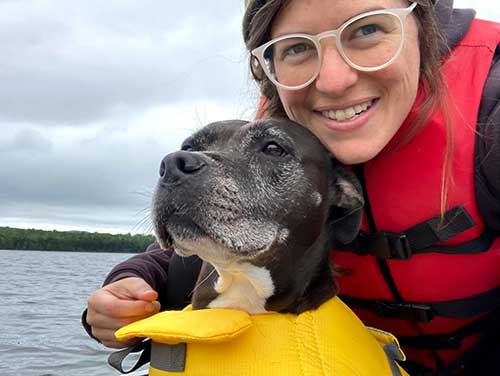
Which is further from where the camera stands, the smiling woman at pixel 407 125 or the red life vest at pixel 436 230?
the red life vest at pixel 436 230

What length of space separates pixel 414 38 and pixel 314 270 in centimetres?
153

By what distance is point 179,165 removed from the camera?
3.17 meters

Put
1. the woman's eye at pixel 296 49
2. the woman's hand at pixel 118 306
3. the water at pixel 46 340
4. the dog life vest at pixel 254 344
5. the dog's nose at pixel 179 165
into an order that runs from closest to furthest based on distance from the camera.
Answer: the dog's nose at pixel 179 165 → the dog life vest at pixel 254 344 → the woman's eye at pixel 296 49 → the woman's hand at pixel 118 306 → the water at pixel 46 340

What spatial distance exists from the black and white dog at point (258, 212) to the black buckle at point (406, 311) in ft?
1.98

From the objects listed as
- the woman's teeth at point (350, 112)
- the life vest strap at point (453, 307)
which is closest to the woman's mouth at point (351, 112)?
the woman's teeth at point (350, 112)

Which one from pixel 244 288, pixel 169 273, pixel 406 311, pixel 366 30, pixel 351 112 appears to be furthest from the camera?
pixel 169 273

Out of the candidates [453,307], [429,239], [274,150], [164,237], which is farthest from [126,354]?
[453,307]

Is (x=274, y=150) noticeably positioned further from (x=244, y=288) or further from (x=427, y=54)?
(x=427, y=54)

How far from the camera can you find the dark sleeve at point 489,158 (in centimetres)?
359

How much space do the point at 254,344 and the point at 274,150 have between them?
1153 mm

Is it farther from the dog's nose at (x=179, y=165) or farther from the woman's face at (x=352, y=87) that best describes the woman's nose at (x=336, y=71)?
the dog's nose at (x=179, y=165)

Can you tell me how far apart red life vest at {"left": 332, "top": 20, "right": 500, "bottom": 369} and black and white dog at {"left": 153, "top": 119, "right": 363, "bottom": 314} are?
23 cm

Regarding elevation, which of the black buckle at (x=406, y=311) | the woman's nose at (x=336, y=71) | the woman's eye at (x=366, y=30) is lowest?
the black buckle at (x=406, y=311)

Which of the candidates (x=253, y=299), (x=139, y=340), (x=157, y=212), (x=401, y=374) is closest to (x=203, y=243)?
(x=157, y=212)
